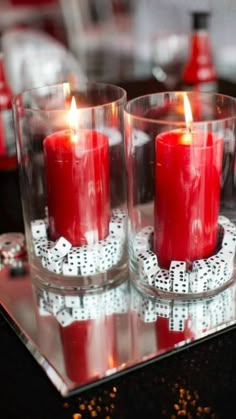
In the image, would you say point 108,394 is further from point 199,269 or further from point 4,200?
point 4,200

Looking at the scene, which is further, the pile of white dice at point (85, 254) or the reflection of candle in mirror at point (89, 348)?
the pile of white dice at point (85, 254)

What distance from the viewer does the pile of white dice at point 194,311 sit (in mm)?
583

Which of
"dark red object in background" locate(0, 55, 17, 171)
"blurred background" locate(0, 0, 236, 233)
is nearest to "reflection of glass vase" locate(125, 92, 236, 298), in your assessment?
"blurred background" locate(0, 0, 236, 233)

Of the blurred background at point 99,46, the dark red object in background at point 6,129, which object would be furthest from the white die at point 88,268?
the dark red object in background at point 6,129

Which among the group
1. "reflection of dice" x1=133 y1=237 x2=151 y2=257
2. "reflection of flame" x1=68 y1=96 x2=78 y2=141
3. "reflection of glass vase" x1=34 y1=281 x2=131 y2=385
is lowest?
"reflection of glass vase" x1=34 y1=281 x2=131 y2=385

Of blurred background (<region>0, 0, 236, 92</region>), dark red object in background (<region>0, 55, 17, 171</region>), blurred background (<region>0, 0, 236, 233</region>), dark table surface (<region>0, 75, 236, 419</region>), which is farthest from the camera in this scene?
blurred background (<region>0, 0, 236, 92</region>)

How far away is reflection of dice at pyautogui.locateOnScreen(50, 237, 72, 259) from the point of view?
64 centimetres

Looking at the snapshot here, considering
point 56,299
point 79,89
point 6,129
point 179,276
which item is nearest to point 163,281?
point 179,276

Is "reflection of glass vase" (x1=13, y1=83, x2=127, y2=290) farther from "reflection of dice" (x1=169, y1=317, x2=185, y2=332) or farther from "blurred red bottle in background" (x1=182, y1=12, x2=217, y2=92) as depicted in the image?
"blurred red bottle in background" (x1=182, y1=12, x2=217, y2=92)

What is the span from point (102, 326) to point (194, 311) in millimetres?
94

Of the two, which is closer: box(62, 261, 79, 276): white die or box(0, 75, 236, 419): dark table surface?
box(0, 75, 236, 419): dark table surface

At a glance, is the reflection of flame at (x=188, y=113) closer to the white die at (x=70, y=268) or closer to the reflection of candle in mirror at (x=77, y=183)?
the reflection of candle in mirror at (x=77, y=183)

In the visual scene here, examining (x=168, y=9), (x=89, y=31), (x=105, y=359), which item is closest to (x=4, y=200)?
(x=105, y=359)

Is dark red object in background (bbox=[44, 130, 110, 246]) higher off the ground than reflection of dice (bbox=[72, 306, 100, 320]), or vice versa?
dark red object in background (bbox=[44, 130, 110, 246])
